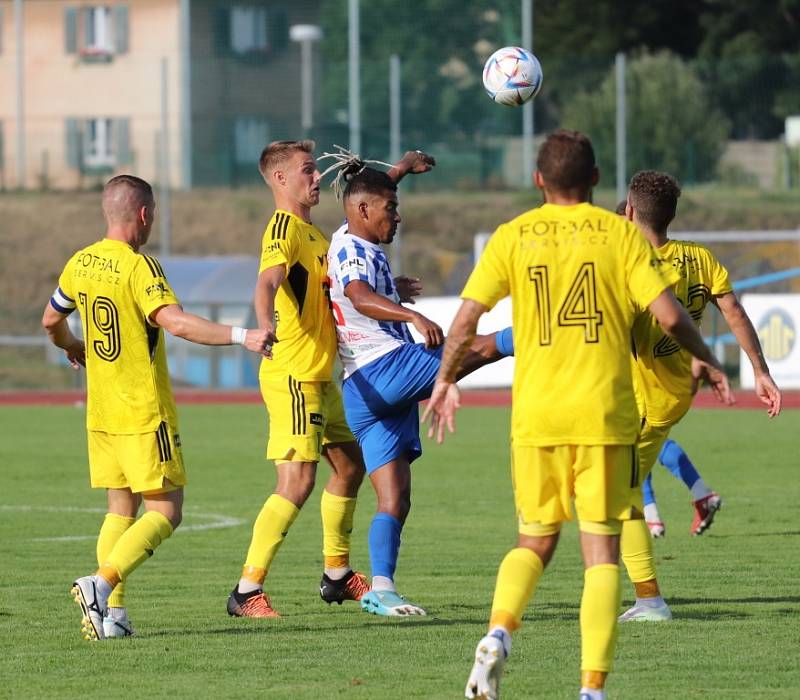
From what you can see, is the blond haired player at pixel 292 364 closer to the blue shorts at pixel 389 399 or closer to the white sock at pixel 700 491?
the blue shorts at pixel 389 399

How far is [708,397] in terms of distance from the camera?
26344 mm

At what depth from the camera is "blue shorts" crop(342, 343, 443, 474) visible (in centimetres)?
832

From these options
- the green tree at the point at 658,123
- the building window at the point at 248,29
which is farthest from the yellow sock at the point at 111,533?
the building window at the point at 248,29

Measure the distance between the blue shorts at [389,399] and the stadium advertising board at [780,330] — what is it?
56.3 feet

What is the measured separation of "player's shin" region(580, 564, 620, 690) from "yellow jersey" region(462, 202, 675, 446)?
1.56 feet

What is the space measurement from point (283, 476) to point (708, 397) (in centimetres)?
1868

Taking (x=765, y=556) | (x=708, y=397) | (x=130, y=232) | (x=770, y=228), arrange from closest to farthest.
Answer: (x=130, y=232) < (x=765, y=556) < (x=708, y=397) < (x=770, y=228)

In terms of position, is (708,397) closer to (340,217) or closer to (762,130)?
(340,217)

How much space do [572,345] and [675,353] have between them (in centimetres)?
248

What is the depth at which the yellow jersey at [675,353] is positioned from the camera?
8.38m

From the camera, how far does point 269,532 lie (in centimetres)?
825

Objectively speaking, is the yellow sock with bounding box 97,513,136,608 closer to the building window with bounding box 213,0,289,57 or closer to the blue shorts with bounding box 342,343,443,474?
the blue shorts with bounding box 342,343,443,474

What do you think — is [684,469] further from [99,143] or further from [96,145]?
[99,143]

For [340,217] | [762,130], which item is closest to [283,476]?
[340,217]
